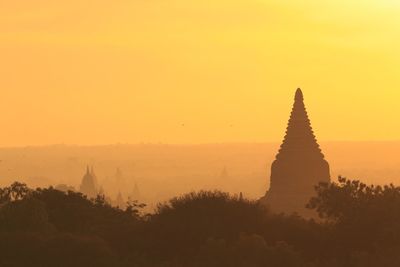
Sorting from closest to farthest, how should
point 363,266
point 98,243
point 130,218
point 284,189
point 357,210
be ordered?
point 363,266, point 98,243, point 357,210, point 130,218, point 284,189

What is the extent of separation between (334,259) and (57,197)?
945 inches

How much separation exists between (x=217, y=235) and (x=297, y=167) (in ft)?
154

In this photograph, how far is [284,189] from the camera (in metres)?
99.4

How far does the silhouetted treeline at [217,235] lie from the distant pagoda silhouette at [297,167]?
35.2 meters

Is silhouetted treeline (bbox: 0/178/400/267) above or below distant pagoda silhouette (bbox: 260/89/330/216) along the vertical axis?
below

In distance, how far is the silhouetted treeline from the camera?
48.6 meters

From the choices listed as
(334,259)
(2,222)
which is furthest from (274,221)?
(2,222)

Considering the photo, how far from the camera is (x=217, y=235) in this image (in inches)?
2148

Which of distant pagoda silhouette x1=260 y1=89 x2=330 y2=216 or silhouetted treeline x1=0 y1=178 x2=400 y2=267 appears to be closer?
silhouetted treeline x1=0 y1=178 x2=400 y2=267

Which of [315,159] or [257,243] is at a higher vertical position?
[315,159]

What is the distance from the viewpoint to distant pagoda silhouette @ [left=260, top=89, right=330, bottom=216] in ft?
323

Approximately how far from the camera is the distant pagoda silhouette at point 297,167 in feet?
323

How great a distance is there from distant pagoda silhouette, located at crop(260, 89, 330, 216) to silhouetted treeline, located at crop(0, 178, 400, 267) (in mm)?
35209

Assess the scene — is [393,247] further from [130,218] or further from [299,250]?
[130,218]
